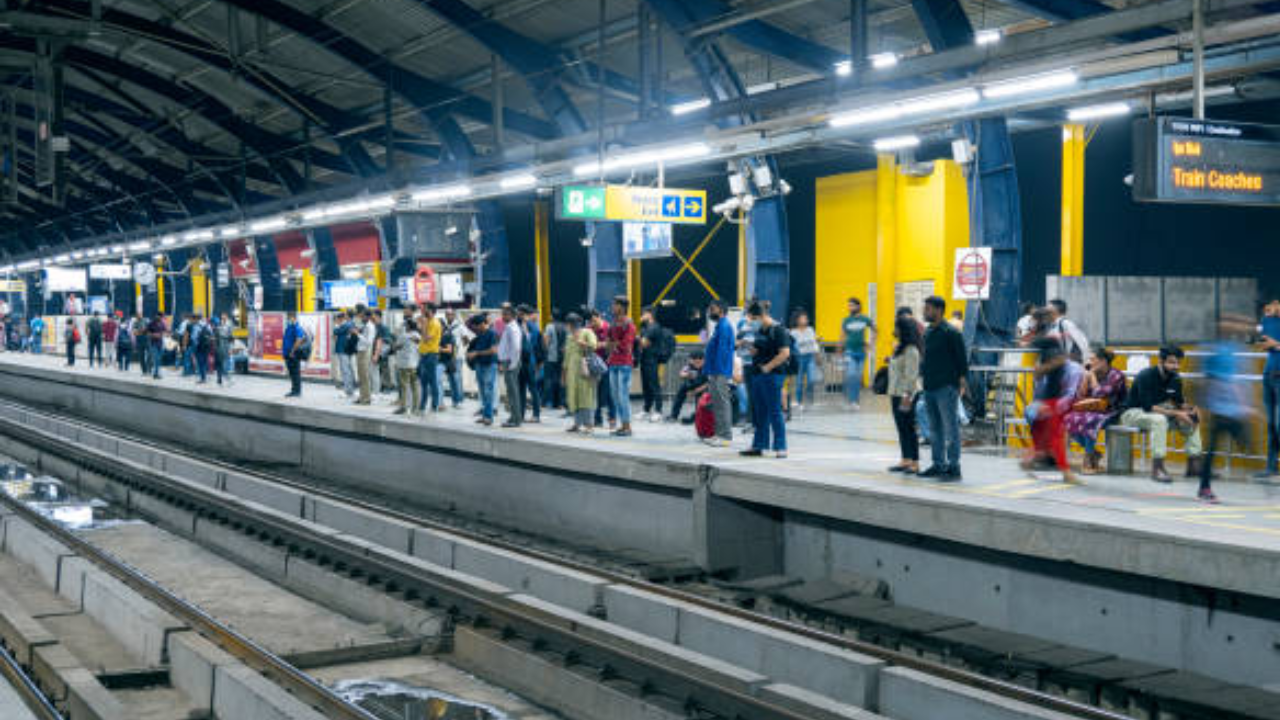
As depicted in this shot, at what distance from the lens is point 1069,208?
2283 cm

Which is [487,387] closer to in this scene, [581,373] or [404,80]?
[581,373]

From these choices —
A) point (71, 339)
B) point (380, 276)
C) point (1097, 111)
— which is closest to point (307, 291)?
point (380, 276)

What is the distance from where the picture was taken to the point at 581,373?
15.5 metres

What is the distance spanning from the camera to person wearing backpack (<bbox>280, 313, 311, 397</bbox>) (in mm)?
23125

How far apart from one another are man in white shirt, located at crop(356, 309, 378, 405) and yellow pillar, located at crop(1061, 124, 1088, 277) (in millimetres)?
13541

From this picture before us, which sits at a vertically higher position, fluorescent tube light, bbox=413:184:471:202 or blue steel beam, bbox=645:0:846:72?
blue steel beam, bbox=645:0:846:72

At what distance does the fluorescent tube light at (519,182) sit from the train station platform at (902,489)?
12.5 feet

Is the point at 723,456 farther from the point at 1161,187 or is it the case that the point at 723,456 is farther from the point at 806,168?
the point at 806,168

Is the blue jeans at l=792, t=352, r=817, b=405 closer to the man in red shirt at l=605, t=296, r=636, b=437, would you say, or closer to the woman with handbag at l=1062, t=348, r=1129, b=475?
the man in red shirt at l=605, t=296, r=636, b=437

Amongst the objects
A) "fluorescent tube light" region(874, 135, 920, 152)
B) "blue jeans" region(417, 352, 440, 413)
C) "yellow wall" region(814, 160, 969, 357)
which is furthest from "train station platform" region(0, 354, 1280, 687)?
"yellow wall" region(814, 160, 969, 357)

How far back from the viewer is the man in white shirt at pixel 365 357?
2069 centimetres

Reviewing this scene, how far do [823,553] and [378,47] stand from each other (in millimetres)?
16908

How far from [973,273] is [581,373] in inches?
250

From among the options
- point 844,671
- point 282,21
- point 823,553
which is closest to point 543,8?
point 282,21
